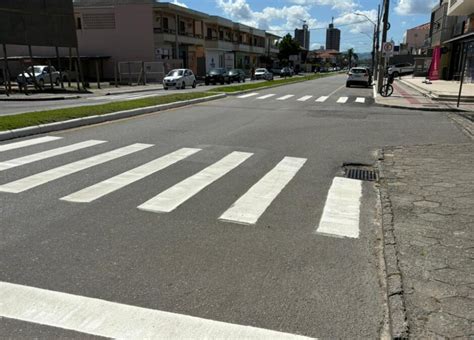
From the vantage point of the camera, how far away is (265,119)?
576 inches

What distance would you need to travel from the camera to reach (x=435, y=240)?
4.59 m

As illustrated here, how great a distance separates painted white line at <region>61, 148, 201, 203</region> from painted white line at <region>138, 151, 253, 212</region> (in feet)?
2.42

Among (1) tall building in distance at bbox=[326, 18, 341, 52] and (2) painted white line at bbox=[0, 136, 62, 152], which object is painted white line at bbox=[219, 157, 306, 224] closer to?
(2) painted white line at bbox=[0, 136, 62, 152]

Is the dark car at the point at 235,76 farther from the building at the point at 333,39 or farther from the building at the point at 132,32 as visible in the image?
the building at the point at 333,39

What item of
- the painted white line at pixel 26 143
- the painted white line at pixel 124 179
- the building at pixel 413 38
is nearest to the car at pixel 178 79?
the painted white line at pixel 26 143

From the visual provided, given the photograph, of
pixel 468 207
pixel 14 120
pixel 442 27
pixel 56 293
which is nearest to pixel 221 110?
pixel 14 120

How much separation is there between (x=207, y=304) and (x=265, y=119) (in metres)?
11.5

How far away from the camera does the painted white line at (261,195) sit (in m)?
5.42

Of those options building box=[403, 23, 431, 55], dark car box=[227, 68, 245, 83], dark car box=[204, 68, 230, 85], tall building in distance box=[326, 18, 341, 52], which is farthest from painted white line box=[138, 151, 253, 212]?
tall building in distance box=[326, 18, 341, 52]

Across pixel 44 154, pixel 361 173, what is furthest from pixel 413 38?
pixel 44 154

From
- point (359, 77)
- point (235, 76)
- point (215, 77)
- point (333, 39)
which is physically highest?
point (333, 39)

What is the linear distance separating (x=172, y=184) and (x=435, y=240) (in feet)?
12.3

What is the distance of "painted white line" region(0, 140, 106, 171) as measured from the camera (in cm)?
762

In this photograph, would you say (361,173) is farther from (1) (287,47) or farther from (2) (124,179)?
(1) (287,47)
